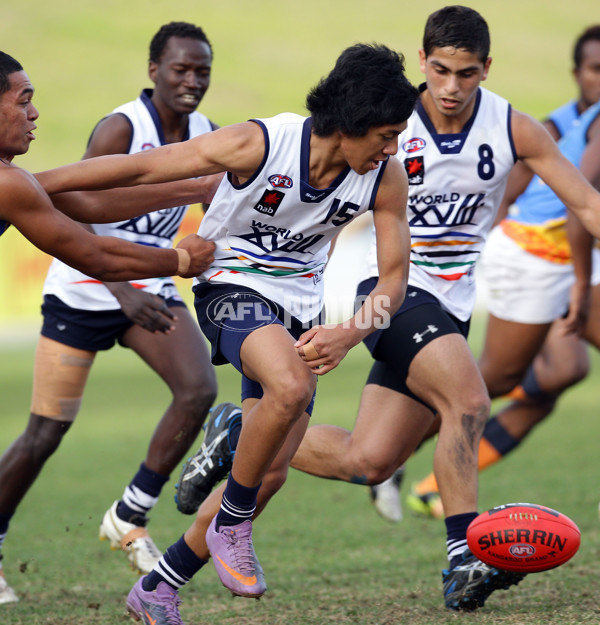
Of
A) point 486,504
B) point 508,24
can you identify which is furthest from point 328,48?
point 486,504

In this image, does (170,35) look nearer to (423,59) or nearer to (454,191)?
(423,59)

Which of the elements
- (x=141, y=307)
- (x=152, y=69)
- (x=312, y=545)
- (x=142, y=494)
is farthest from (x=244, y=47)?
(x=141, y=307)

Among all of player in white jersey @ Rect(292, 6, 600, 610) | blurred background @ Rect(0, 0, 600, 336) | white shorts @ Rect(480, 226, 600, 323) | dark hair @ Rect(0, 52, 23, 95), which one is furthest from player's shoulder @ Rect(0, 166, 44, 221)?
→ blurred background @ Rect(0, 0, 600, 336)

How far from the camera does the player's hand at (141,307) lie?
5234 millimetres

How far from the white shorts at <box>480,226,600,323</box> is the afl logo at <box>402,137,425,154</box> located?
2.36 m

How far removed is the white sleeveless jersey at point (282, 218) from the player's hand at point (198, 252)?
57 mm

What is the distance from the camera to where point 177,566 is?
4316mm

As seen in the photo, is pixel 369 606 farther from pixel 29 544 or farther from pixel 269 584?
pixel 29 544

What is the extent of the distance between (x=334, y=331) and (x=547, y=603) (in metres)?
1.66

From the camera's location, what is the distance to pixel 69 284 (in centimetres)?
572

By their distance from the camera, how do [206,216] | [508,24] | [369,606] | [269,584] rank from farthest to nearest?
[508,24]
[269,584]
[369,606]
[206,216]

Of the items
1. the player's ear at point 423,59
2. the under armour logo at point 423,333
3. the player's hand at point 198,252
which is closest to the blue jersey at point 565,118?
the player's ear at point 423,59

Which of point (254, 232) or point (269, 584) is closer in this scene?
point (254, 232)

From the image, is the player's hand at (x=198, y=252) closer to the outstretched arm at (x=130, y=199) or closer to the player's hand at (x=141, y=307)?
the outstretched arm at (x=130, y=199)
